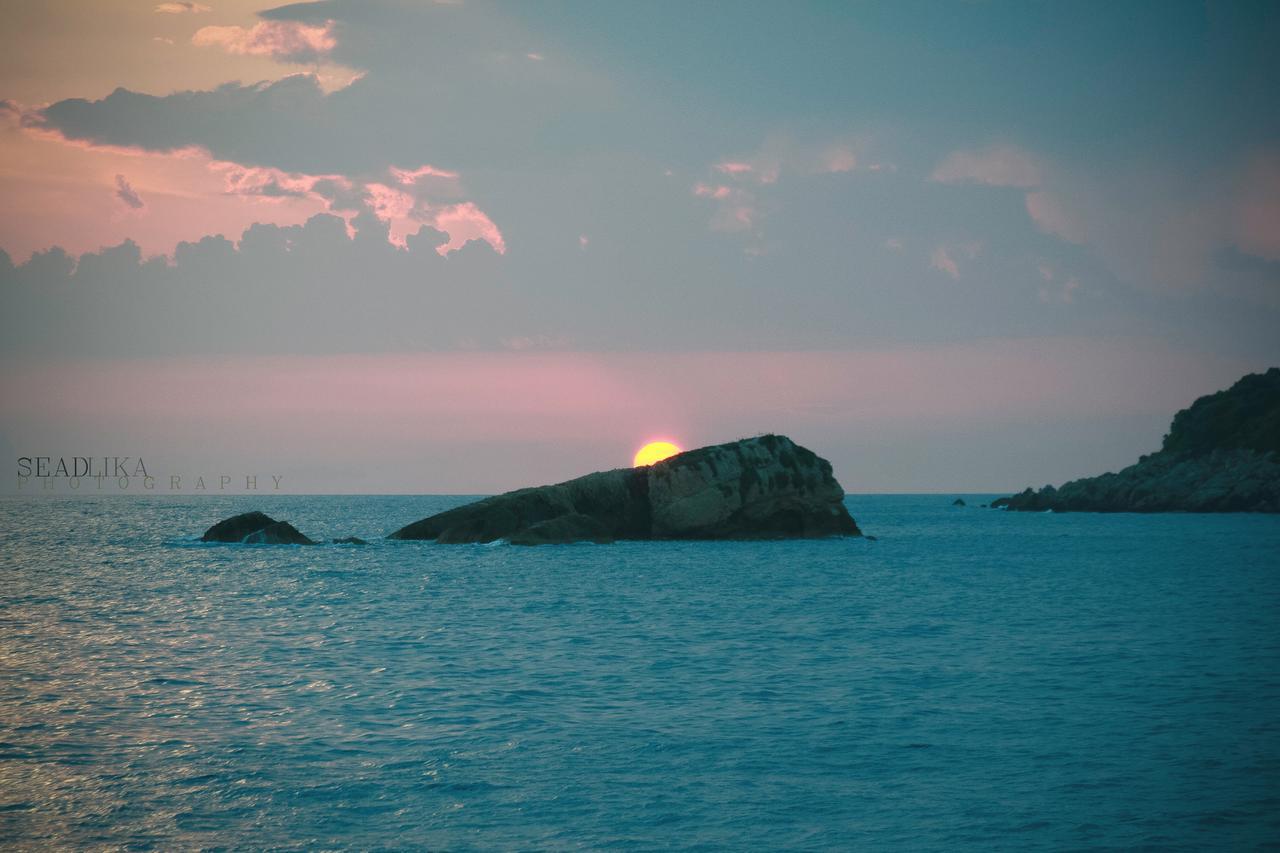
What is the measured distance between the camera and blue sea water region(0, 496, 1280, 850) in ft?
44.0

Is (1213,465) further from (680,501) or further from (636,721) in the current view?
(636,721)

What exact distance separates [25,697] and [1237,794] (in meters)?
21.4

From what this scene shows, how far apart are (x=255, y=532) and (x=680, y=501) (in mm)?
33246

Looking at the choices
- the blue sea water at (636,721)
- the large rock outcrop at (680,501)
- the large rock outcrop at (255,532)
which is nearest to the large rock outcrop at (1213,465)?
the large rock outcrop at (680,501)

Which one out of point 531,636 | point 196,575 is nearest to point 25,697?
point 531,636

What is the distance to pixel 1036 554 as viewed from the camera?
7844 centimetres

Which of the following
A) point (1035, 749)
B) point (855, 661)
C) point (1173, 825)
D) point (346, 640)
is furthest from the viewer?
point (346, 640)

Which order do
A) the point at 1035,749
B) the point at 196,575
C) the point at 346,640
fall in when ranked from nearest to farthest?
the point at 1035,749
the point at 346,640
the point at 196,575

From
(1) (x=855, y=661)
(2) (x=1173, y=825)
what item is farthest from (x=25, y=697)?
(2) (x=1173, y=825)

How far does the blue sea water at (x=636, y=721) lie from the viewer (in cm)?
1342

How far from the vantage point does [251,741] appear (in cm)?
1745

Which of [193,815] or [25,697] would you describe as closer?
[193,815]

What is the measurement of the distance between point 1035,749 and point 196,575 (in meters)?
46.8

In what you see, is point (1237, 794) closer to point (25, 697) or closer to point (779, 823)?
point (779, 823)
